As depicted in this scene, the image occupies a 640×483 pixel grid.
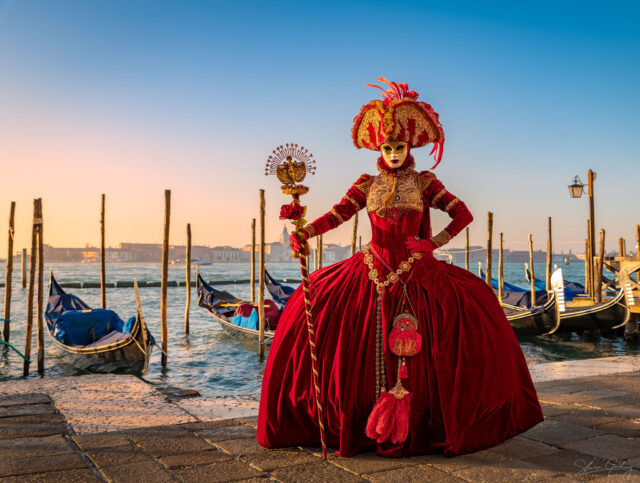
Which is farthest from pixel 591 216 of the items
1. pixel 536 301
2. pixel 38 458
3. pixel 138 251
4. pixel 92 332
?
pixel 138 251

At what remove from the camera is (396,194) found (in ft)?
7.11

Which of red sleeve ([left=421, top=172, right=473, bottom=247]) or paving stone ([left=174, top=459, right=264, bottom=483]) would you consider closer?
paving stone ([left=174, top=459, right=264, bottom=483])

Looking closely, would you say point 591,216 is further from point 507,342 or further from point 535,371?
point 507,342

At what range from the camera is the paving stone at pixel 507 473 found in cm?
166

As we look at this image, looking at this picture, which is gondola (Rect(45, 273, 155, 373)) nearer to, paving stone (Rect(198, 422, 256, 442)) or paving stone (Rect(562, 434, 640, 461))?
paving stone (Rect(198, 422, 256, 442))

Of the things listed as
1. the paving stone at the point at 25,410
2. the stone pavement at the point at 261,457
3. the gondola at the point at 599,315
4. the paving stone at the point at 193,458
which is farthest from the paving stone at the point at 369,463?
the gondola at the point at 599,315

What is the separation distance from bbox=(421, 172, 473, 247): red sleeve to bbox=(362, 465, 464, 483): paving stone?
2.77 feet

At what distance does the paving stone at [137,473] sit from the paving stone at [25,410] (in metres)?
1.07

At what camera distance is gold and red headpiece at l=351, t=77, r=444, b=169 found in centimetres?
220

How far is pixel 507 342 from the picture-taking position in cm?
207

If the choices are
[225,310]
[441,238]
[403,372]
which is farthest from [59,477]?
[225,310]

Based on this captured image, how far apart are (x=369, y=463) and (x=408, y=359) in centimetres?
38

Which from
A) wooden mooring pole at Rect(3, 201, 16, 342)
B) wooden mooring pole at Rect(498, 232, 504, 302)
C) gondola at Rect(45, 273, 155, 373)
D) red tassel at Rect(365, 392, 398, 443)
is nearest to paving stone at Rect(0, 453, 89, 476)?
red tassel at Rect(365, 392, 398, 443)

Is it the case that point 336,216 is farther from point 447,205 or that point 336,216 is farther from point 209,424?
point 209,424
